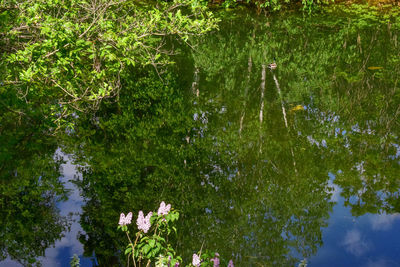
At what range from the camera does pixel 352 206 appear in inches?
267

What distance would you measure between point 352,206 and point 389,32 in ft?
33.0

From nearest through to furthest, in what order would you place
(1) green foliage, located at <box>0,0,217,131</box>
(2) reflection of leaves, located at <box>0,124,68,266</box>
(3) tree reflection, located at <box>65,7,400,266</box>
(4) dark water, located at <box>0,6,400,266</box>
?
(2) reflection of leaves, located at <box>0,124,68,266</box>, (4) dark water, located at <box>0,6,400,266</box>, (3) tree reflection, located at <box>65,7,400,266</box>, (1) green foliage, located at <box>0,0,217,131</box>

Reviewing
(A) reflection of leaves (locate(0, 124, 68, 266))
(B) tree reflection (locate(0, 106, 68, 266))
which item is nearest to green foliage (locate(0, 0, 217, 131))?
(B) tree reflection (locate(0, 106, 68, 266))

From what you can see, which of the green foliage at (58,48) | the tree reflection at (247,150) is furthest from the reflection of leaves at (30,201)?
the green foliage at (58,48)

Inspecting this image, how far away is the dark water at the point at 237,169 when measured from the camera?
5859 mm

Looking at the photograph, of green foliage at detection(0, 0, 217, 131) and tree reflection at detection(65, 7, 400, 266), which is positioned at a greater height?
green foliage at detection(0, 0, 217, 131)

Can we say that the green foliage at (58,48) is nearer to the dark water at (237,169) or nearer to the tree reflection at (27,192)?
the tree reflection at (27,192)

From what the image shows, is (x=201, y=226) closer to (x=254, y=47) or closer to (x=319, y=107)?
(x=319, y=107)

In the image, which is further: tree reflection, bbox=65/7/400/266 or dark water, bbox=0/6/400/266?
tree reflection, bbox=65/7/400/266

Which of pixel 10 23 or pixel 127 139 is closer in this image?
pixel 10 23

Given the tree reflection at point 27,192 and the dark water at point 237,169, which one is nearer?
the tree reflection at point 27,192

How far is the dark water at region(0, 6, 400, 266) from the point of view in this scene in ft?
19.2

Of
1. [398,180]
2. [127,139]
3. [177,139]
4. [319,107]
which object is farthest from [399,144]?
[127,139]

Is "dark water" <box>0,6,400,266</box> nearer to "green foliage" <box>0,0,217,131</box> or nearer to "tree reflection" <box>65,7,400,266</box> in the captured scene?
"tree reflection" <box>65,7,400,266</box>
